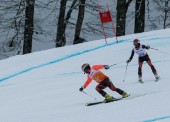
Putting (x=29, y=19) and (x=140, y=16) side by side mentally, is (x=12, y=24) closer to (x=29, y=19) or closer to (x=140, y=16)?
(x=29, y=19)

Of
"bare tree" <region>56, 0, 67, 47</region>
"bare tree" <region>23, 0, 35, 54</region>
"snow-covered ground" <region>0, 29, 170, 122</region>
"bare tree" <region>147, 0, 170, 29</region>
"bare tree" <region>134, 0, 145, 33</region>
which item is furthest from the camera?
"bare tree" <region>147, 0, 170, 29</region>

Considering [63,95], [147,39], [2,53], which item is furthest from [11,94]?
[2,53]

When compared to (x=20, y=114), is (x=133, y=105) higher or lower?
higher

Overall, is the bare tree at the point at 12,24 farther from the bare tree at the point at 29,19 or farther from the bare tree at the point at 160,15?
the bare tree at the point at 160,15

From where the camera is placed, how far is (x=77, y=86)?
12672mm

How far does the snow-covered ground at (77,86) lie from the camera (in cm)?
938

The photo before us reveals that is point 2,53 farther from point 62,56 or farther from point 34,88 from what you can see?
point 34,88

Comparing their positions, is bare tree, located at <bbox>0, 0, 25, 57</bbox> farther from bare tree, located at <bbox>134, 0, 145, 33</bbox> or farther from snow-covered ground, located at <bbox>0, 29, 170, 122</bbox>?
bare tree, located at <bbox>134, 0, 145, 33</bbox>

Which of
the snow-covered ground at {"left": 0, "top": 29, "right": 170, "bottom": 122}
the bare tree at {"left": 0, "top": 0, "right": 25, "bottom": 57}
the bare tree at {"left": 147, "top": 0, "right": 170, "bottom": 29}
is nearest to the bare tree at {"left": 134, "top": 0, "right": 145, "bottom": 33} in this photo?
the snow-covered ground at {"left": 0, "top": 29, "right": 170, "bottom": 122}

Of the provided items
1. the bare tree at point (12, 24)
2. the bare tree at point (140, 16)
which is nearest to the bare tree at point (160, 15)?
the bare tree at point (140, 16)

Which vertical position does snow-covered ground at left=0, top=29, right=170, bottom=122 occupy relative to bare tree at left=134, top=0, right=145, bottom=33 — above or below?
below

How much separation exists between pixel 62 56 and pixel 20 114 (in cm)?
689

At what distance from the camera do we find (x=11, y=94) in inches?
501

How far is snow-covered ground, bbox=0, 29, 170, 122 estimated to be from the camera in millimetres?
9375
